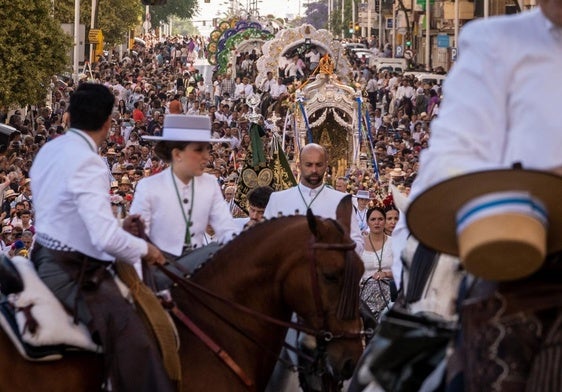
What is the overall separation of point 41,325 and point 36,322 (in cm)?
4

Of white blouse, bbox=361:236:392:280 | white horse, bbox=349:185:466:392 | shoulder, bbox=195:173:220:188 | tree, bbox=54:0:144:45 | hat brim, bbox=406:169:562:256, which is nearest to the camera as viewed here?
hat brim, bbox=406:169:562:256

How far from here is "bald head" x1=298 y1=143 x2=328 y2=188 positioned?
38.5 feet

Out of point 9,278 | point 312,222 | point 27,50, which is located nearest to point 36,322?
point 9,278

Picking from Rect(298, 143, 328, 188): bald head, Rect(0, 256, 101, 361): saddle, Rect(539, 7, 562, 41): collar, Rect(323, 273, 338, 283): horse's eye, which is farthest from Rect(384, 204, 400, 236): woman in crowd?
Rect(539, 7, 562, 41): collar

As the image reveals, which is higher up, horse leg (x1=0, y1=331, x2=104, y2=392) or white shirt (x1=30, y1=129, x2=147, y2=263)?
white shirt (x1=30, y1=129, x2=147, y2=263)

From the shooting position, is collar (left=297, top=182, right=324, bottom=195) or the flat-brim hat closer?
the flat-brim hat

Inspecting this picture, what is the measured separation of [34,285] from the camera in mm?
7715

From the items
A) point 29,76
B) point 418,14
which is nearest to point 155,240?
point 29,76

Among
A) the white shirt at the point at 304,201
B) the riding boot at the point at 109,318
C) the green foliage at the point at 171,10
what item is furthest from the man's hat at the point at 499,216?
the green foliage at the point at 171,10

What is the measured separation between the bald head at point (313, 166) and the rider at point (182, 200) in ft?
8.41

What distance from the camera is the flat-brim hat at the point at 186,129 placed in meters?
9.09

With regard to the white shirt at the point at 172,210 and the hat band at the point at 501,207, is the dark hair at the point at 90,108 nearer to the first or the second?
the white shirt at the point at 172,210

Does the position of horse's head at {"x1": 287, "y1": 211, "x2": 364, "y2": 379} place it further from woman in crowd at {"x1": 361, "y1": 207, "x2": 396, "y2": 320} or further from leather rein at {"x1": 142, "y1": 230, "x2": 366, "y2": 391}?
woman in crowd at {"x1": 361, "y1": 207, "x2": 396, "y2": 320}

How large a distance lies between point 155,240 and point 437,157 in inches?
195
